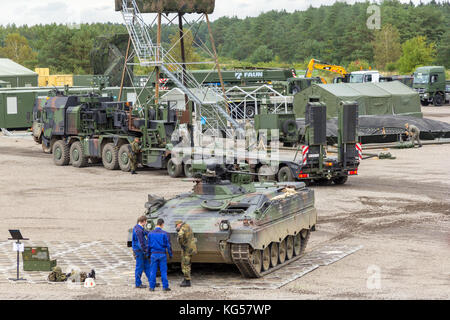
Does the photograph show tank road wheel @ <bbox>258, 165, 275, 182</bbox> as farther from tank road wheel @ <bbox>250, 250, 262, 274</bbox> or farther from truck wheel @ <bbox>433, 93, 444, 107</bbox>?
truck wheel @ <bbox>433, 93, 444, 107</bbox>

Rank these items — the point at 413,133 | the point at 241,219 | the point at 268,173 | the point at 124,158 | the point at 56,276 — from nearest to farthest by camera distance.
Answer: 1. the point at 56,276
2. the point at 241,219
3. the point at 268,173
4. the point at 124,158
5. the point at 413,133

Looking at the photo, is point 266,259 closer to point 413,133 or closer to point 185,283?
point 185,283

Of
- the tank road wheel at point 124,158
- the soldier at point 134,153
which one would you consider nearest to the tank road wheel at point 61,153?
the tank road wheel at point 124,158

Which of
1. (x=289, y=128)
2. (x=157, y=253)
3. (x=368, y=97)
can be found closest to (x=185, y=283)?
(x=157, y=253)

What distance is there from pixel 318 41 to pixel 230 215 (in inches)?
4051

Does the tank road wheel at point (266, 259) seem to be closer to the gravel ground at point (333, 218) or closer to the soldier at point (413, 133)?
the gravel ground at point (333, 218)

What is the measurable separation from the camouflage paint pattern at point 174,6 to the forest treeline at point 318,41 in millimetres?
31456

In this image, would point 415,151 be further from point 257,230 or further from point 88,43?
point 88,43

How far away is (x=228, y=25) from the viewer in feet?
534

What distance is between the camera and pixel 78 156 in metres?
32.4

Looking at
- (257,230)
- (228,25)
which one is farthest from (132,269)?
(228,25)

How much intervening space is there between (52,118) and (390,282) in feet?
70.1

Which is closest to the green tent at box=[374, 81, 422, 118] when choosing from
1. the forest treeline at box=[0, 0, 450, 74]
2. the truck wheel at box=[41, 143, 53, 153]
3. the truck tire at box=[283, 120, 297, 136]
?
the truck tire at box=[283, 120, 297, 136]

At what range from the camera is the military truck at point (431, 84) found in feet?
199
